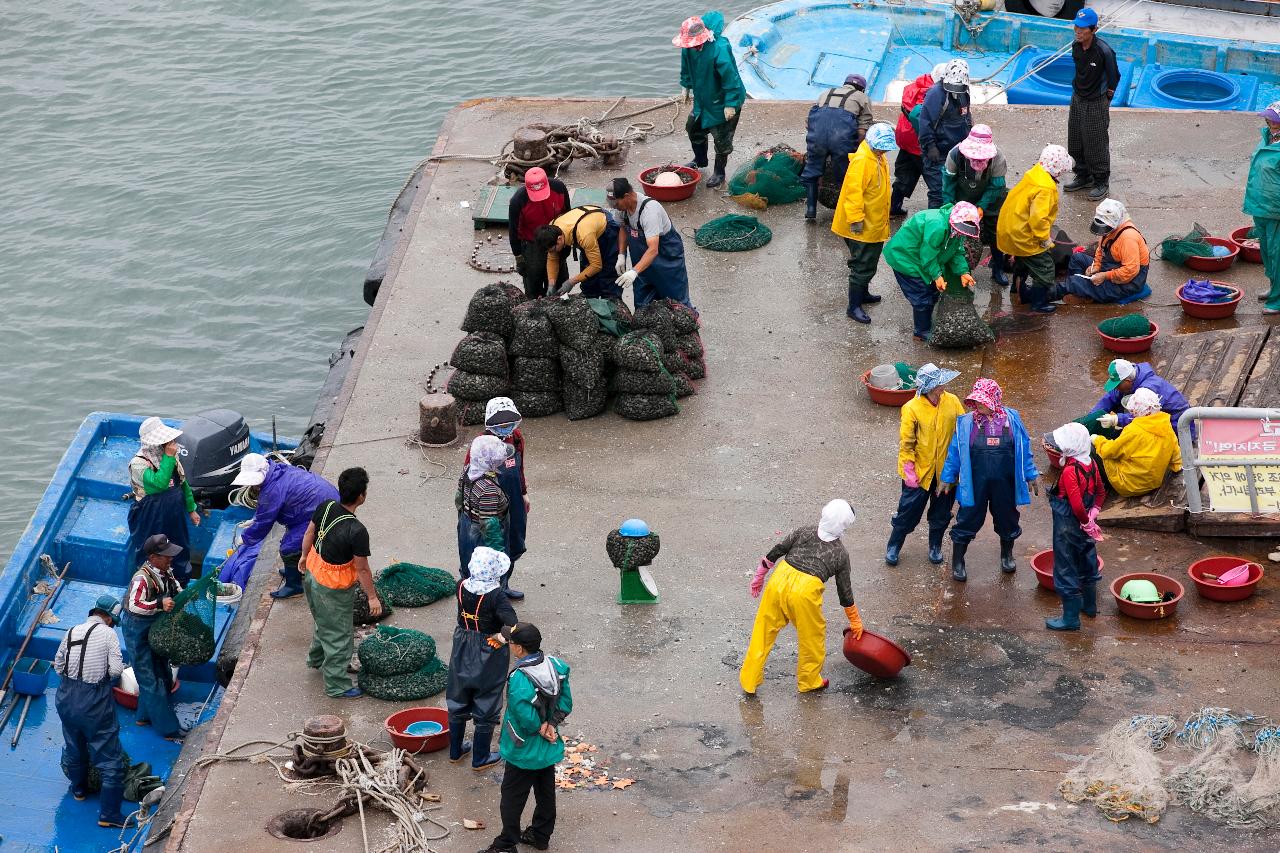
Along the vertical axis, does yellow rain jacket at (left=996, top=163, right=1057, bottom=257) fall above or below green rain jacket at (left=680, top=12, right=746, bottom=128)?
below

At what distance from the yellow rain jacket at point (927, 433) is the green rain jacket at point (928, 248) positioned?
266cm

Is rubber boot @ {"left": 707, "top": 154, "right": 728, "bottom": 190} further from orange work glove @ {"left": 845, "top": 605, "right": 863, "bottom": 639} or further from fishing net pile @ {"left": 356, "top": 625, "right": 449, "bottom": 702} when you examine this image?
fishing net pile @ {"left": 356, "top": 625, "right": 449, "bottom": 702}

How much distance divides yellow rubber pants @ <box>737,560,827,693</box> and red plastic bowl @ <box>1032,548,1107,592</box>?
1.78 metres

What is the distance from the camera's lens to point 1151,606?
9.52 meters

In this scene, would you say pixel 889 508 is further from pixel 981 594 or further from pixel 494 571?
pixel 494 571

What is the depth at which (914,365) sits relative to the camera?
12.6 m

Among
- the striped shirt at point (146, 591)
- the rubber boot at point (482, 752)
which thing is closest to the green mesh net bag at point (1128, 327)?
the rubber boot at point (482, 752)

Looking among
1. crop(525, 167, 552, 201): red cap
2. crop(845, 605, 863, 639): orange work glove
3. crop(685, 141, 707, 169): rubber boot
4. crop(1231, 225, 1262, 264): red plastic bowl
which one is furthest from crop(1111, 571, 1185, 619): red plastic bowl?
crop(685, 141, 707, 169): rubber boot

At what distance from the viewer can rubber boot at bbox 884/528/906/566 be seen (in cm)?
1028

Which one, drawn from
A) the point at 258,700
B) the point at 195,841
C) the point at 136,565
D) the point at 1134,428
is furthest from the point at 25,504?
the point at 1134,428

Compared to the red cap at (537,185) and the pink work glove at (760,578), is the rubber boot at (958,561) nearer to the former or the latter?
the pink work glove at (760,578)

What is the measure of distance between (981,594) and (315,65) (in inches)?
753

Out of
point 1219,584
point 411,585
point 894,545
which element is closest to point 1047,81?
point 894,545

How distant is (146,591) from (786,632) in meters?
4.48
